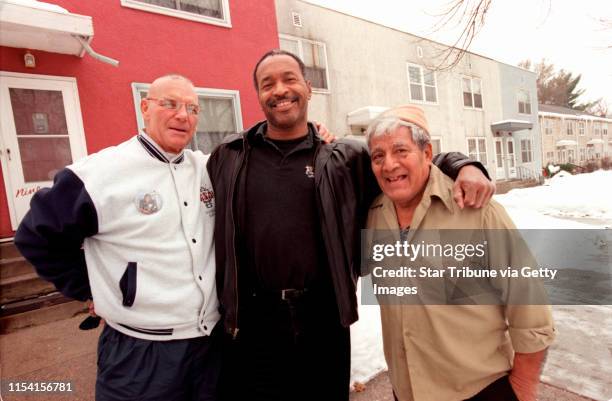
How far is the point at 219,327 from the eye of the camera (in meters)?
2.05

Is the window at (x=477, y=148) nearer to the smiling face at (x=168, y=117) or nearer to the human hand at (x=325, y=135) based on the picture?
the human hand at (x=325, y=135)

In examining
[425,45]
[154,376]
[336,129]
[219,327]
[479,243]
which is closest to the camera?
[479,243]

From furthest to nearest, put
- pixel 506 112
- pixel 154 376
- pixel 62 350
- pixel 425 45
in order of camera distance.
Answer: pixel 506 112 < pixel 425 45 < pixel 62 350 < pixel 154 376

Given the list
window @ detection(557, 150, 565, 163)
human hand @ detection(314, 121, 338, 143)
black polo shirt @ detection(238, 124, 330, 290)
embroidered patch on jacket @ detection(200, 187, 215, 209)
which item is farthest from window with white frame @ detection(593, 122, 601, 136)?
window @ detection(557, 150, 565, 163)

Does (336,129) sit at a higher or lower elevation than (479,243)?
higher

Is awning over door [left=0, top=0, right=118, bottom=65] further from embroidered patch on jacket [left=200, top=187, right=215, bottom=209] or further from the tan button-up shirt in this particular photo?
the tan button-up shirt

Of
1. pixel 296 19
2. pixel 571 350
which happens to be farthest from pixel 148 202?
pixel 296 19

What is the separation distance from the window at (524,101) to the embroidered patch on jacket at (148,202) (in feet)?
77.9

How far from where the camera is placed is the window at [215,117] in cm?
731

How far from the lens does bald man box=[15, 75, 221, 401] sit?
1.73m

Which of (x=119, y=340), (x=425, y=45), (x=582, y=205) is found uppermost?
(x=425, y=45)

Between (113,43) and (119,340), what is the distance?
19.9 feet

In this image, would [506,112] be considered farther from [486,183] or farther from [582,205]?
[486,183]

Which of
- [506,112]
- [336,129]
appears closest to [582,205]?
[336,129]
